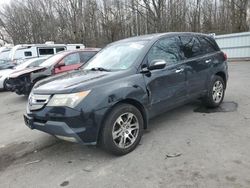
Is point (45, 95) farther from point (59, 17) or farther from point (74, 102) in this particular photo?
point (59, 17)

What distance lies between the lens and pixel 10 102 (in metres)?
9.23

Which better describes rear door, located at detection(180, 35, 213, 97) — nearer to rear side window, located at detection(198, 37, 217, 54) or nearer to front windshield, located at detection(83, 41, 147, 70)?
rear side window, located at detection(198, 37, 217, 54)

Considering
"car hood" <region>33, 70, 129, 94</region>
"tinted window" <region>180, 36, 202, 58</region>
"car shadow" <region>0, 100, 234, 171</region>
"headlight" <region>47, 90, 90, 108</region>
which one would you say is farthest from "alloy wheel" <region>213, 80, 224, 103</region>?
"headlight" <region>47, 90, 90, 108</region>

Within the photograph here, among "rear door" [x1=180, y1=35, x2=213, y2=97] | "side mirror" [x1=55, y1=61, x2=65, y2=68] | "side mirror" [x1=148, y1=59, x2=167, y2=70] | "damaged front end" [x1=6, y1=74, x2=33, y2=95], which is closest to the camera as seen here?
"side mirror" [x1=148, y1=59, x2=167, y2=70]

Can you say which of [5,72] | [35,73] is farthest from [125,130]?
[5,72]

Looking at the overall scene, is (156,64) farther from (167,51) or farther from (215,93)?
(215,93)

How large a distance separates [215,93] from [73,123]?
3721 mm

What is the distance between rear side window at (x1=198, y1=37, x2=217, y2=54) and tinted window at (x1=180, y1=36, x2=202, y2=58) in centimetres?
14

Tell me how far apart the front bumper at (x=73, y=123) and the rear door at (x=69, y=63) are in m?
5.71

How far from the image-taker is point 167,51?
189 inches

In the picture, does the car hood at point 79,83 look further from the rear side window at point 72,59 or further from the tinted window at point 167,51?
the rear side window at point 72,59

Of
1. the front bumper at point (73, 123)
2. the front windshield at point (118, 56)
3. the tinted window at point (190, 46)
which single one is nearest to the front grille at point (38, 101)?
the front bumper at point (73, 123)

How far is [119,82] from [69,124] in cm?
96

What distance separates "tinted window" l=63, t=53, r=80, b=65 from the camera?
9430 mm
